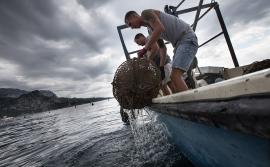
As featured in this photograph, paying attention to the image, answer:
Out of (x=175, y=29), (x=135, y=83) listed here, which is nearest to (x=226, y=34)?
(x=175, y=29)

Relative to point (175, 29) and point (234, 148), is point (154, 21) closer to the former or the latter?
point (175, 29)

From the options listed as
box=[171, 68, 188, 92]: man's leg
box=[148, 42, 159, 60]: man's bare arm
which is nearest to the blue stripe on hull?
box=[171, 68, 188, 92]: man's leg

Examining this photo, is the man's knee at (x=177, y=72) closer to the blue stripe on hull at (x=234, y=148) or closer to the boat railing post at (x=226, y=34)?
the blue stripe on hull at (x=234, y=148)

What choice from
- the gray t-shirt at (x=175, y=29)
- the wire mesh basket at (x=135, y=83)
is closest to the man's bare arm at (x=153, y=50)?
the wire mesh basket at (x=135, y=83)

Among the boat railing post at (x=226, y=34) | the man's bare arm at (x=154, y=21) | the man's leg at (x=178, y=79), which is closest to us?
the man's bare arm at (x=154, y=21)

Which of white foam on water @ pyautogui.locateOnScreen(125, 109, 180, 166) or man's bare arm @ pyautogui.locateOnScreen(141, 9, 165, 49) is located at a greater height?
man's bare arm @ pyautogui.locateOnScreen(141, 9, 165, 49)

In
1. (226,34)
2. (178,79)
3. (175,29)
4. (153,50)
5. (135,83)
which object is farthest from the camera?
(226,34)

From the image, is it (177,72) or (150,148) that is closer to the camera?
(177,72)

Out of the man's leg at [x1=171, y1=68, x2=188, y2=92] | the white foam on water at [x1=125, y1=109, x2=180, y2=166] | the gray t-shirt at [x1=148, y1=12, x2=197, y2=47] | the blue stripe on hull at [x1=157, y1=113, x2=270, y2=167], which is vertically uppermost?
the gray t-shirt at [x1=148, y1=12, x2=197, y2=47]

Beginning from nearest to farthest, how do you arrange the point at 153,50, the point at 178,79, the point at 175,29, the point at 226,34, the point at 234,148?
the point at 234,148
the point at 178,79
the point at 175,29
the point at 153,50
the point at 226,34

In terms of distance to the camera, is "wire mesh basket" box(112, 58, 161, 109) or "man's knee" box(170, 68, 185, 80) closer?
"man's knee" box(170, 68, 185, 80)

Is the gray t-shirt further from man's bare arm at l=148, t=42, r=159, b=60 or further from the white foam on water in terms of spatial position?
the white foam on water

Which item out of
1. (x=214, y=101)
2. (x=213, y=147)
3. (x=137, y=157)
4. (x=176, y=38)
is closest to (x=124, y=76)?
(x=176, y=38)

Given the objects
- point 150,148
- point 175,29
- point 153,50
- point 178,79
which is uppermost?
point 153,50
